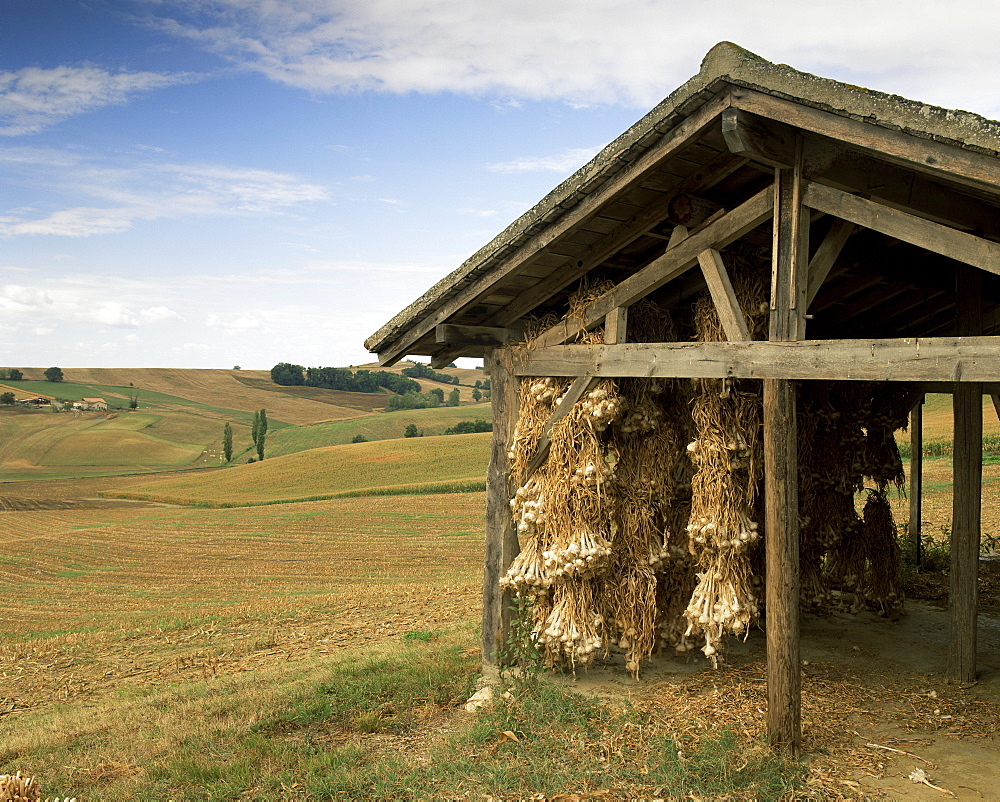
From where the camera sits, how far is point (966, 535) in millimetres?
6676

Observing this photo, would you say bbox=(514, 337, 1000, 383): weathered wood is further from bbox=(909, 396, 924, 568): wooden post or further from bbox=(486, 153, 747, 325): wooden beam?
bbox=(909, 396, 924, 568): wooden post

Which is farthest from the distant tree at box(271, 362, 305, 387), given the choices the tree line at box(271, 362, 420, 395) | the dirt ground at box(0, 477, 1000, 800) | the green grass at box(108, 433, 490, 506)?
the dirt ground at box(0, 477, 1000, 800)

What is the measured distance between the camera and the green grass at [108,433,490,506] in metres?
37.0

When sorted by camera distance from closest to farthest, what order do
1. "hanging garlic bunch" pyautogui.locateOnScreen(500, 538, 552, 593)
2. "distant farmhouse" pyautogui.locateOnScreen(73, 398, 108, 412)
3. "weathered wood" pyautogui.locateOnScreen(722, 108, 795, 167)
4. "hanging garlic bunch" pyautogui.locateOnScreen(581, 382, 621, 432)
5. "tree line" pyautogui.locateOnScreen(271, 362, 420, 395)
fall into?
1. "weathered wood" pyautogui.locateOnScreen(722, 108, 795, 167)
2. "hanging garlic bunch" pyautogui.locateOnScreen(581, 382, 621, 432)
3. "hanging garlic bunch" pyautogui.locateOnScreen(500, 538, 552, 593)
4. "distant farmhouse" pyautogui.locateOnScreen(73, 398, 108, 412)
5. "tree line" pyautogui.locateOnScreen(271, 362, 420, 395)

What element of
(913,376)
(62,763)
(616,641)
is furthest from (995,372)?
(62,763)

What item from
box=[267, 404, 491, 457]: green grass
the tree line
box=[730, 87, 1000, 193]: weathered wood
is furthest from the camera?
the tree line

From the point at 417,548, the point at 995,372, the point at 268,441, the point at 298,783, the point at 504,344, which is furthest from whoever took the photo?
the point at 268,441

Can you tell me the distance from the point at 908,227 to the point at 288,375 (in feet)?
311

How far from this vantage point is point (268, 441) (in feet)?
213

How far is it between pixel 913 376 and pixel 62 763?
6.90 meters

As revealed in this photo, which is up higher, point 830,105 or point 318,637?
point 830,105

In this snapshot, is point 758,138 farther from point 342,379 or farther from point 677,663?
point 342,379

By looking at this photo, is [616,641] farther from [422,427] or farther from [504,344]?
[422,427]

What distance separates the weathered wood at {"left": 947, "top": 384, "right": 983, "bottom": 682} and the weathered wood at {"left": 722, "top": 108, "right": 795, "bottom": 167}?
3.08 m
